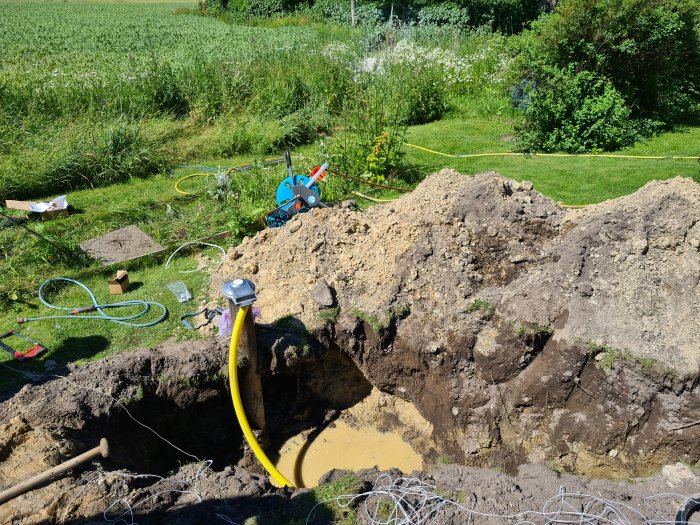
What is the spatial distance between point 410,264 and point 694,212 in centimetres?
237

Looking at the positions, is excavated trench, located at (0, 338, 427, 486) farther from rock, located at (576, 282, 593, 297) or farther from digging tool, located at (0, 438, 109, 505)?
rock, located at (576, 282, 593, 297)

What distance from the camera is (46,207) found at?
26.4ft

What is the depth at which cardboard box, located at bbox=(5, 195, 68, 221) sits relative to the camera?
802 centimetres

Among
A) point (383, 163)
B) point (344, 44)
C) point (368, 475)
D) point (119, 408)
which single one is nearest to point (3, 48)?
point (344, 44)

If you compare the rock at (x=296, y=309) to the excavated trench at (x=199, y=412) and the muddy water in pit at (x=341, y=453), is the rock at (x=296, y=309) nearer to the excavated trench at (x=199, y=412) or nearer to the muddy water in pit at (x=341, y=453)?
the excavated trench at (x=199, y=412)

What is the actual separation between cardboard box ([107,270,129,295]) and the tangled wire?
3832 mm

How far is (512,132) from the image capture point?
11352 mm

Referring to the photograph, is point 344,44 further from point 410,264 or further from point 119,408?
point 119,408

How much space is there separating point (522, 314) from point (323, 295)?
1762 millimetres

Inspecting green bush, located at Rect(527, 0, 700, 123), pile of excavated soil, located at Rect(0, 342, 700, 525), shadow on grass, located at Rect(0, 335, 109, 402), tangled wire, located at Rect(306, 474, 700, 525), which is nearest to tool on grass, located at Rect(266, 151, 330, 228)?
shadow on grass, located at Rect(0, 335, 109, 402)

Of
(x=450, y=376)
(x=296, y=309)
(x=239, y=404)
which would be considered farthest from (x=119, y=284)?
(x=450, y=376)

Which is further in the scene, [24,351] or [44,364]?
[24,351]

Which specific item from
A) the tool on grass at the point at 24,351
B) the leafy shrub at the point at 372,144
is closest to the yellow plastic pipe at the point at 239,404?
the tool on grass at the point at 24,351

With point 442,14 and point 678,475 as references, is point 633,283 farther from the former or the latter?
point 442,14
